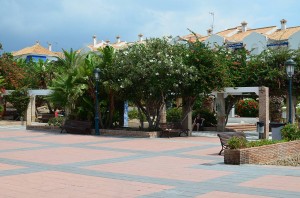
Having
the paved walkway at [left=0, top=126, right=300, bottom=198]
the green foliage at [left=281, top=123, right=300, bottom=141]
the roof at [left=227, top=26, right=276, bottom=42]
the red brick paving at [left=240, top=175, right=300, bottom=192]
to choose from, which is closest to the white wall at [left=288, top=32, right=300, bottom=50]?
the roof at [left=227, top=26, right=276, bottom=42]

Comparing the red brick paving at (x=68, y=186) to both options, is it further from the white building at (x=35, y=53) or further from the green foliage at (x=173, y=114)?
the white building at (x=35, y=53)

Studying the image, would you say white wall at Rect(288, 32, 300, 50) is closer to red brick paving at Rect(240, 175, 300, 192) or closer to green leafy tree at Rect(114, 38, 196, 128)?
green leafy tree at Rect(114, 38, 196, 128)

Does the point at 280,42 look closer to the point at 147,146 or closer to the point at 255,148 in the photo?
the point at 147,146

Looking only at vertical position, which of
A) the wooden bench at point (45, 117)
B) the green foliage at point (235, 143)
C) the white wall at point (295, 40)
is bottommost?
the green foliage at point (235, 143)

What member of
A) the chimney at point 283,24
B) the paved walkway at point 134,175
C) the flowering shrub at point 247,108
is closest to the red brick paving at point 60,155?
the paved walkway at point 134,175

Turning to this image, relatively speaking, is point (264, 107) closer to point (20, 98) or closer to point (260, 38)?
point (20, 98)

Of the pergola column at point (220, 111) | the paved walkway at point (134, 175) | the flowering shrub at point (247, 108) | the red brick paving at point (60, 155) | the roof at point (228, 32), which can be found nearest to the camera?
the paved walkway at point (134, 175)

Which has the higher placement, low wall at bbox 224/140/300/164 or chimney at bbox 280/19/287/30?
chimney at bbox 280/19/287/30

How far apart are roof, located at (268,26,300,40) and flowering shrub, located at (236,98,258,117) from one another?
12.7 metres

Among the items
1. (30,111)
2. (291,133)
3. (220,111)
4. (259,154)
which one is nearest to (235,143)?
(259,154)

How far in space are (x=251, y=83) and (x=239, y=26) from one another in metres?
40.8

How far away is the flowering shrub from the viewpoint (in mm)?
38675

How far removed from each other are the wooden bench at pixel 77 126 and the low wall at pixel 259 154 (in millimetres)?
12667

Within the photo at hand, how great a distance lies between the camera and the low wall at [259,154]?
Answer: 1191 cm
